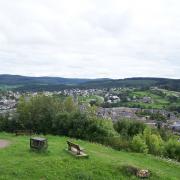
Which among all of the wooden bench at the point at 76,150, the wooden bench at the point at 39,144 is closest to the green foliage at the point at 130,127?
the wooden bench at the point at 76,150

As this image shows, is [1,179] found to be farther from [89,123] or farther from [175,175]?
[89,123]

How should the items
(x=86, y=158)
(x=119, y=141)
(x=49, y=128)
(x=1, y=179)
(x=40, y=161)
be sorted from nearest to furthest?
(x=1, y=179), (x=40, y=161), (x=86, y=158), (x=119, y=141), (x=49, y=128)

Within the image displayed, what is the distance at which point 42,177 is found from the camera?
19.4 meters

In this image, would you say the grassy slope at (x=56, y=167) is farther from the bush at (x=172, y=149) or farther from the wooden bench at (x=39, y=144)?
the bush at (x=172, y=149)

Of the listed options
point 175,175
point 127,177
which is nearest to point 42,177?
point 127,177

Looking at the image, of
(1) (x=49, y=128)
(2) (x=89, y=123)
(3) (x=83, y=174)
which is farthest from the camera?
(1) (x=49, y=128)

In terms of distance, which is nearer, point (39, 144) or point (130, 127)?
point (39, 144)

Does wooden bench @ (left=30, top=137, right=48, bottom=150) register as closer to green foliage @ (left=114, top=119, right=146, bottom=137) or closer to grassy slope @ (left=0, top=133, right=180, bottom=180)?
grassy slope @ (left=0, top=133, right=180, bottom=180)

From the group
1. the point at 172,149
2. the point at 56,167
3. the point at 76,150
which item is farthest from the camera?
the point at 172,149

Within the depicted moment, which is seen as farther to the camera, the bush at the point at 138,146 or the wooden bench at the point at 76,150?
the bush at the point at 138,146

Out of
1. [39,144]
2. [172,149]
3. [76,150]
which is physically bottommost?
[172,149]

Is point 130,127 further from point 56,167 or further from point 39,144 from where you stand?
point 56,167

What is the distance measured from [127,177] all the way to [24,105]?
30.0 metres

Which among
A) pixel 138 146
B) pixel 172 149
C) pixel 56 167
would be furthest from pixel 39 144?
pixel 172 149
